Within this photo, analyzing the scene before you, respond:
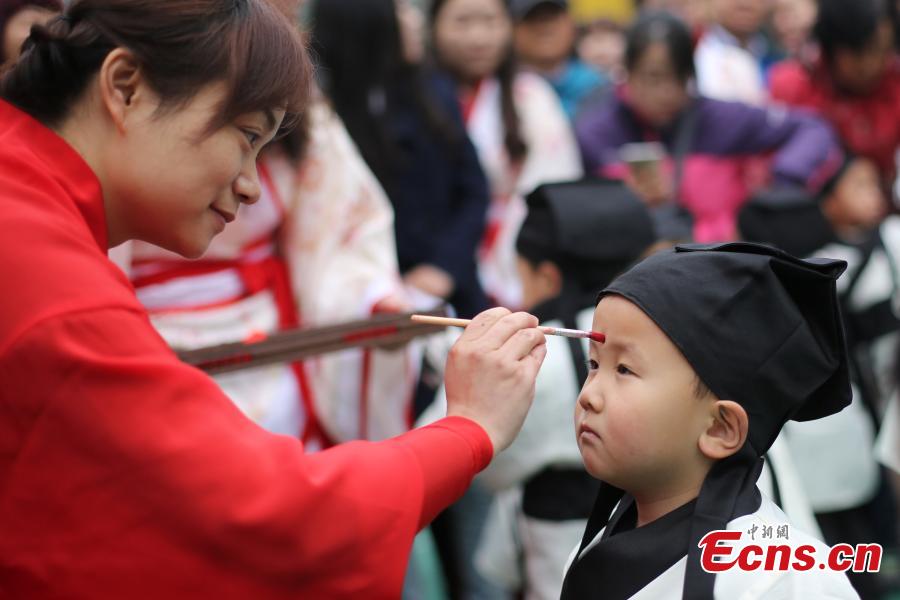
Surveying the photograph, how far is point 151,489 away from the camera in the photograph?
147cm

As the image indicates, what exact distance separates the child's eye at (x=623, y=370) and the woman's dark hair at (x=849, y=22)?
11.1 feet

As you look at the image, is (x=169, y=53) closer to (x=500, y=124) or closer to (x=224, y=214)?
(x=224, y=214)

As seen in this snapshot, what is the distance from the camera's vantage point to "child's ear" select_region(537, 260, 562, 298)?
300cm

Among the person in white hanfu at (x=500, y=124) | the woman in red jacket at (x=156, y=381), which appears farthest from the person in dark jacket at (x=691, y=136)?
the woman in red jacket at (x=156, y=381)

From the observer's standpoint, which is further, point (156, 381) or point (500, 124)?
point (500, 124)

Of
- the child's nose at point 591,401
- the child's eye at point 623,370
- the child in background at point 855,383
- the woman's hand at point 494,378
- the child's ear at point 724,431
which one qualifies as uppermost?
the woman's hand at point 494,378

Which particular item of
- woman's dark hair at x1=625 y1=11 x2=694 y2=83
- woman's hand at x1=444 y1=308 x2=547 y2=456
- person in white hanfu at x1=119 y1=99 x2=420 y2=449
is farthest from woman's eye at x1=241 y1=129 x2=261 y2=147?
woman's dark hair at x1=625 y1=11 x2=694 y2=83

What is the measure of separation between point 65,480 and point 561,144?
3.27 meters

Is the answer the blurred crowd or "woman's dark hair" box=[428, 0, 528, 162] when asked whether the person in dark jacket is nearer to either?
the blurred crowd

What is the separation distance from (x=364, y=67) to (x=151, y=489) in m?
2.75

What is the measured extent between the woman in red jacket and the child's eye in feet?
0.58

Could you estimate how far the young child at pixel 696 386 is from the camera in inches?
70.5

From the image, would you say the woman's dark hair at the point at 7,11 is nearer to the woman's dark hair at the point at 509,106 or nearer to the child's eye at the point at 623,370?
the child's eye at the point at 623,370

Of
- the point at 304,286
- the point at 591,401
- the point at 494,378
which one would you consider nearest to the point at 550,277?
the point at 304,286
